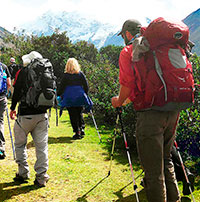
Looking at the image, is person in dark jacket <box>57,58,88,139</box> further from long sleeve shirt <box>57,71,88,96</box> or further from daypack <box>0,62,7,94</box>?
daypack <box>0,62,7,94</box>

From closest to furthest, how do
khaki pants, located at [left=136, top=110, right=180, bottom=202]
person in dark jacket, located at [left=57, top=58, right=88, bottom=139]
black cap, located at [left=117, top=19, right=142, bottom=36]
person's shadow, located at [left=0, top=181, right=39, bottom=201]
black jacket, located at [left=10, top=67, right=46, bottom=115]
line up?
khaki pants, located at [left=136, top=110, right=180, bottom=202], black cap, located at [left=117, top=19, right=142, bottom=36], person's shadow, located at [left=0, top=181, right=39, bottom=201], black jacket, located at [left=10, top=67, right=46, bottom=115], person in dark jacket, located at [left=57, top=58, right=88, bottom=139]

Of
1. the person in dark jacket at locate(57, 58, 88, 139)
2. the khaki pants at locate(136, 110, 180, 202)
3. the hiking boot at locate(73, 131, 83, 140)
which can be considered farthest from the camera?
the hiking boot at locate(73, 131, 83, 140)

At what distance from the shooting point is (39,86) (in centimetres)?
395

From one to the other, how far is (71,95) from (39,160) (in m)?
3.31

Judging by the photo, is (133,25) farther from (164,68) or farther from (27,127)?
(27,127)

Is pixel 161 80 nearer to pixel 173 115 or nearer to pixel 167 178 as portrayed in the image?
pixel 173 115

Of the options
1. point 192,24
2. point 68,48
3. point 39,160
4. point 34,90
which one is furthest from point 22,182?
point 192,24

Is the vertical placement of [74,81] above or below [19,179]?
above

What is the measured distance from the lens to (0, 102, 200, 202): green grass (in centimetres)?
398

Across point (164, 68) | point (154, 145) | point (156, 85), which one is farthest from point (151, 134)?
point (164, 68)

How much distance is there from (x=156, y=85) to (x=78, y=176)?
3002 millimetres

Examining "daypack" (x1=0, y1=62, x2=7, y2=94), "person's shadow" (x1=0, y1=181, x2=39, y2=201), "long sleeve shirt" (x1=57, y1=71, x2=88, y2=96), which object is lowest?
"person's shadow" (x1=0, y1=181, x2=39, y2=201)

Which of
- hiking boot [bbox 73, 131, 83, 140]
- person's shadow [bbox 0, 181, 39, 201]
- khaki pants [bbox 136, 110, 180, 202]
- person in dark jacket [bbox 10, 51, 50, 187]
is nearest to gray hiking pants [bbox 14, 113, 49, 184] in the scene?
person in dark jacket [bbox 10, 51, 50, 187]

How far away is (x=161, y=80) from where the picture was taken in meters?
2.51
